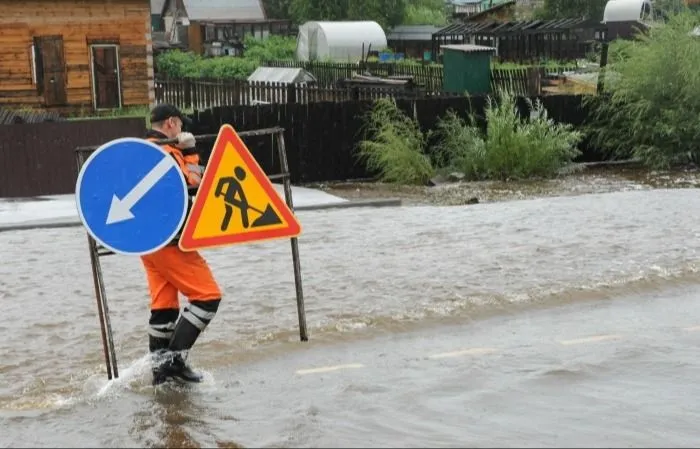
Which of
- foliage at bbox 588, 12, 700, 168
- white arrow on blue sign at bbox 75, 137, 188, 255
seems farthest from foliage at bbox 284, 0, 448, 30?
white arrow on blue sign at bbox 75, 137, 188, 255

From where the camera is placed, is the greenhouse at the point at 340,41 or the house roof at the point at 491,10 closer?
the greenhouse at the point at 340,41

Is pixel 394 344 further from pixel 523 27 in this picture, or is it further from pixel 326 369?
pixel 523 27

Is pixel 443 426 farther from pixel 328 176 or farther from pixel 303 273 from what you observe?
pixel 328 176

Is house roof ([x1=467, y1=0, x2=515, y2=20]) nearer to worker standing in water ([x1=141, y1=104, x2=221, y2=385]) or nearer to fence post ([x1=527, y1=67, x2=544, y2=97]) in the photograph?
fence post ([x1=527, y1=67, x2=544, y2=97])

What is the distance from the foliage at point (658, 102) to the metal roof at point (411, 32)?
172 ft

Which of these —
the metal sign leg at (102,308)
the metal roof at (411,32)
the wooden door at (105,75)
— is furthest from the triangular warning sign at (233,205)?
the metal roof at (411,32)

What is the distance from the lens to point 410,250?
1145 cm

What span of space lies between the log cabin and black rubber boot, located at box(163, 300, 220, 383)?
22.9 m

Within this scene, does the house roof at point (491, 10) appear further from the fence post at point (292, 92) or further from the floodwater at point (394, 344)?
the floodwater at point (394, 344)

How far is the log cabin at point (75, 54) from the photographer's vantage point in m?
28.0

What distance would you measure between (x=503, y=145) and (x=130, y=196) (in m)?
13.1

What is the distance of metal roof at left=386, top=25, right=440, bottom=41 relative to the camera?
73.4 meters

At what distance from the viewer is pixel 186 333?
6.57m

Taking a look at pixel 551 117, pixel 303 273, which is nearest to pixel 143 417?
pixel 303 273
